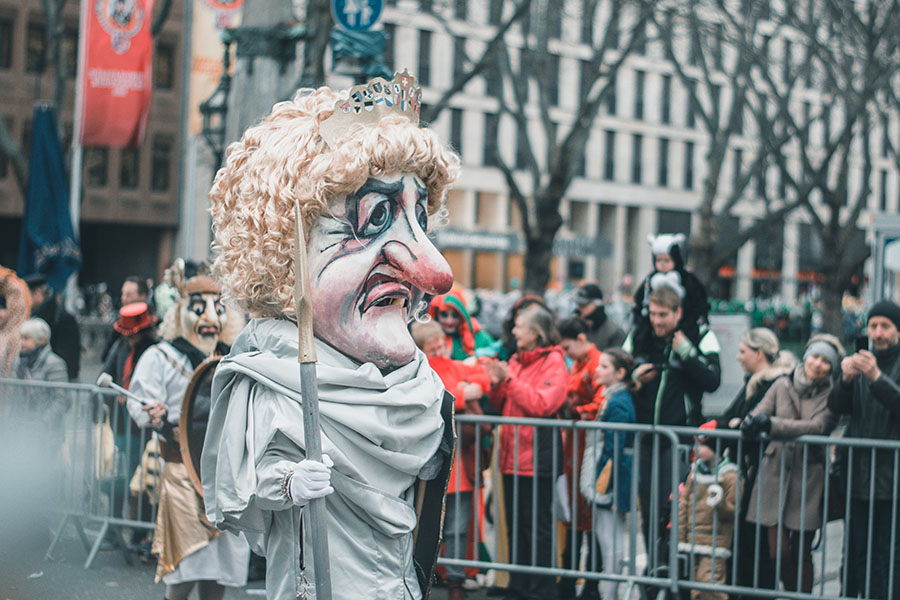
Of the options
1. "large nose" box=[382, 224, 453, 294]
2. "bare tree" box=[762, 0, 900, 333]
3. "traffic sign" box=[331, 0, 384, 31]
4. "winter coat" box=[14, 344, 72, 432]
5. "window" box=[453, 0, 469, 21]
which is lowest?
"winter coat" box=[14, 344, 72, 432]

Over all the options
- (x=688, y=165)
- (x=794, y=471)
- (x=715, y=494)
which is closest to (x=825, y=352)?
(x=794, y=471)

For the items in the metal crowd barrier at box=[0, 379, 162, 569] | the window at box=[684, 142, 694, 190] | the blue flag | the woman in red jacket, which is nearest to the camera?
the woman in red jacket

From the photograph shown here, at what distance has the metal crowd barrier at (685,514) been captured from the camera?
236 inches

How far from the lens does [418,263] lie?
3.03m

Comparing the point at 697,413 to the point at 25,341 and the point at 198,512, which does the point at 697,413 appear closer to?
the point at 198,512

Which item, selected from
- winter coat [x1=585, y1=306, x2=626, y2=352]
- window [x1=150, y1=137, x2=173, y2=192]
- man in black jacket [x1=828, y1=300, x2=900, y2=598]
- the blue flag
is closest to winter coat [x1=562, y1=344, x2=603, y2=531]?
winter coat [x1=585, y1=306, x2=626, y2=352]

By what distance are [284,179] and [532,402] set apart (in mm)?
3969

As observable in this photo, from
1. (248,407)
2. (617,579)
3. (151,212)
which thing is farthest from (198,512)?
(151,212)

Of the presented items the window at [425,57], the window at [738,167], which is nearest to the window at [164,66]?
the window at [425,57]

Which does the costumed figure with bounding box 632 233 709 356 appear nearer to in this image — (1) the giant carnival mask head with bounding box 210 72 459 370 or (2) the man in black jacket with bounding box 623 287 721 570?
(2) the man in black jacket with bounding box 623 287 721 570

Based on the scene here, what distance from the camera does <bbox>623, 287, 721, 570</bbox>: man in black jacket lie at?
248 inches

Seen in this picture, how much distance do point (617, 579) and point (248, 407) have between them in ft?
12.4

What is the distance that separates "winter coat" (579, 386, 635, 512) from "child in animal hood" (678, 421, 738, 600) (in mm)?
341

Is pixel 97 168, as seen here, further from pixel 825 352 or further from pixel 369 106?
pixel 369 106
